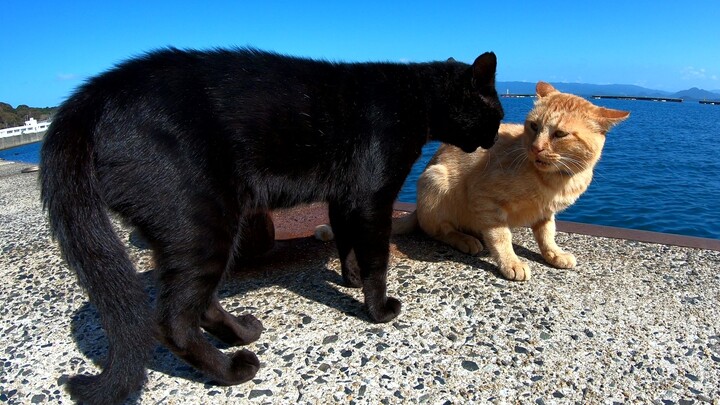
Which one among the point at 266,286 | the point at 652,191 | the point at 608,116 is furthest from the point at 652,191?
the point at 266,286

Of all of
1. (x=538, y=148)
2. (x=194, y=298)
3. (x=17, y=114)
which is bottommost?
(x=194, y=298)

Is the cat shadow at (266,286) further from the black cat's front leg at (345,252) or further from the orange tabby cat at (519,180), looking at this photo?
the orange tabby cat at (519,180)

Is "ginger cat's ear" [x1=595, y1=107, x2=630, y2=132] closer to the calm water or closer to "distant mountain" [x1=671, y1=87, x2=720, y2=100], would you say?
the calm water

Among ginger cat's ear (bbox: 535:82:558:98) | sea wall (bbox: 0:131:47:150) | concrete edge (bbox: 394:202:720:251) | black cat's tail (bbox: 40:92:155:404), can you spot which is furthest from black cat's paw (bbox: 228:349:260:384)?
sea wall (bbox: 0:131:47:150)

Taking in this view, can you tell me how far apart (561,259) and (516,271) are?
0.40 meters

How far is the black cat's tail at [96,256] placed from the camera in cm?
154

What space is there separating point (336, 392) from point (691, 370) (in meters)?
1.49

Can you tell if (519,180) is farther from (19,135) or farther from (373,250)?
(19,135)

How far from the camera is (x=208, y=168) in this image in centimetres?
172

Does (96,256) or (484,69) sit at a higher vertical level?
(484,69)

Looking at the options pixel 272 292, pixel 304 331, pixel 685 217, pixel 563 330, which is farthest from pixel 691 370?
pixel 685 217

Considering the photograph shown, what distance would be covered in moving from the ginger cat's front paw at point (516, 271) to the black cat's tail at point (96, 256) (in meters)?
1.98

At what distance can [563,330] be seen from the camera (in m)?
2.17

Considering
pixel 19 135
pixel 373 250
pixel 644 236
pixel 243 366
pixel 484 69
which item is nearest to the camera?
pixel 243 366
